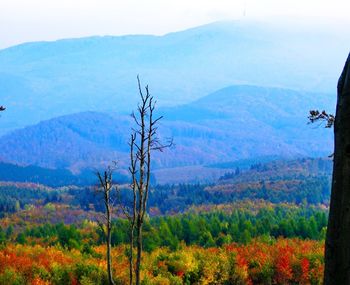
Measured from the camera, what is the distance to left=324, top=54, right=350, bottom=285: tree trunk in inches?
293

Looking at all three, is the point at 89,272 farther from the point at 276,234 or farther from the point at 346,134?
the point at 276,234

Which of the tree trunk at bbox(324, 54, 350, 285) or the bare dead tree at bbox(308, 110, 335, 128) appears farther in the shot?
the bare dead tree at bbox(308, 110, 335, 128)

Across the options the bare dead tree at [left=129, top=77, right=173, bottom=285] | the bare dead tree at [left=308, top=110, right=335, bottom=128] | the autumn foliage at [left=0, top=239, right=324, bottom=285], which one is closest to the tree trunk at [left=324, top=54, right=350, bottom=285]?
the bare dead tree at [left=129, top=77, right=173, bottom=285]

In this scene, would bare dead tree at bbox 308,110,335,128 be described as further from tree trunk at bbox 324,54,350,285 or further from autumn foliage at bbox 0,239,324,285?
autumn foliage at bbox 0,239,324,285

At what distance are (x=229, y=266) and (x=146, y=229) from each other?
40.2 meters

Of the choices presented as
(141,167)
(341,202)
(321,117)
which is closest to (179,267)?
(321,117)

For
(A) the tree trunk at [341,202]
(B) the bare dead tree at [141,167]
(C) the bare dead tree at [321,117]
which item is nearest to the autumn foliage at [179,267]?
(B) the bare dead tree at [141,167]

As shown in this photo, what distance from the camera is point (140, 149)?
16.8 m

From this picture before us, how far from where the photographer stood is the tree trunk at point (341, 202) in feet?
24.4

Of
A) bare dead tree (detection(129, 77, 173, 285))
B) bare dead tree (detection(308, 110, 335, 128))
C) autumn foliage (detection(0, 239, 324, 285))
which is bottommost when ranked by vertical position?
autumn foliage (detection(0, 239, 324, 285))

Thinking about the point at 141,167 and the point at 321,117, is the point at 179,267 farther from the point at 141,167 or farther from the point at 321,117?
the point at 141,167

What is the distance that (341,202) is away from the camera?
24.5 ft

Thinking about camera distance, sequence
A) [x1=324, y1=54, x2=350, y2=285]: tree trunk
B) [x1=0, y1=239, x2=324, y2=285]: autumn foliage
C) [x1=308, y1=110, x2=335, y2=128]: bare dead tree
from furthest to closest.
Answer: [x1=0, y1=239, x2=324, y2=285]: autumn foliage
[x1=308, y1=110, x2=335, y2=128]: bare dead tree
[x1=324, y1=54, x2=350, y2=285]: tree trunk

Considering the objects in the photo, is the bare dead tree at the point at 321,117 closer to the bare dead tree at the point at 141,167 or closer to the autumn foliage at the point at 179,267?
the bare dead tree at the point at 141,167
